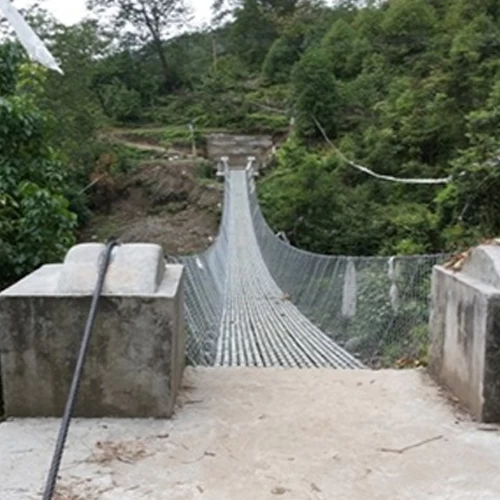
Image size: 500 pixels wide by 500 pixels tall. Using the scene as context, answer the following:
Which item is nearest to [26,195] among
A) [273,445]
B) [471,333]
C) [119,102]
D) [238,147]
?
[273,445]

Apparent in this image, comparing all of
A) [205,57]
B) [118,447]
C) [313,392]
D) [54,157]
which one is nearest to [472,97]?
[54,157]

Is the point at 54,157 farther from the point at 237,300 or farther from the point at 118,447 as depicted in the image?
the point at 237,300

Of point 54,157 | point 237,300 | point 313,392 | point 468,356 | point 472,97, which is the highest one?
point 472,97

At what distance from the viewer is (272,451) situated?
1.60 m

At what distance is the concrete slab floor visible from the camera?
4.61 ft

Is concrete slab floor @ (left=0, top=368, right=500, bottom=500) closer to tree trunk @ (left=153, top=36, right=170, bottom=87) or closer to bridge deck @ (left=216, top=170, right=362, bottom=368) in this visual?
bridge deck @ (left=216, top=170, right=362, bottom=368)

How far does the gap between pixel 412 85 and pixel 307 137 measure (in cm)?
342

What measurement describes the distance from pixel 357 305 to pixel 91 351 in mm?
2846

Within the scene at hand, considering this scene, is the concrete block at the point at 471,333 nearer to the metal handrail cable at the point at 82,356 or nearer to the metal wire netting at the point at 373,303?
the metal wire netting at the point at 373,303

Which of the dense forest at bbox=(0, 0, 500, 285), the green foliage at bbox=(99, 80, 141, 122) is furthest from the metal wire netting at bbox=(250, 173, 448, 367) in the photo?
the green foliage at bbox=(99, 80, 141, 122)

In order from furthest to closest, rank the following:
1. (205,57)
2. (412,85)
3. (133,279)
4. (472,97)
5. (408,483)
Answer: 1. (205,57)
2. (412,85)
3. (472,97)
4. (133,279)
5. (408,483)

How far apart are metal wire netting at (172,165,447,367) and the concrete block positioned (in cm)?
63

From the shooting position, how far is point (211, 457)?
1561 mm

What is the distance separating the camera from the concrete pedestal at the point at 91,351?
175cm
